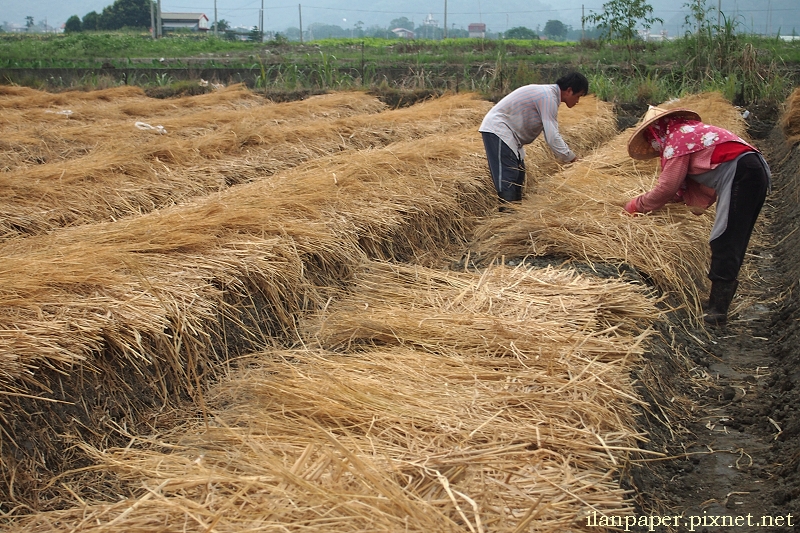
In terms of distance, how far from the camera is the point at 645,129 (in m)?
3.98

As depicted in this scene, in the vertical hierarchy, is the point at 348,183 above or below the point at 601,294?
above

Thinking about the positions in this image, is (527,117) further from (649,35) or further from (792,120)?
(649,35)

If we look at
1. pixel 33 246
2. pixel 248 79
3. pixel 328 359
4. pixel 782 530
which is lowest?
pixel 782 530

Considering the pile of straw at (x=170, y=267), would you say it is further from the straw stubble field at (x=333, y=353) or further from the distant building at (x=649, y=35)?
the distant building at (x=649, y=35)

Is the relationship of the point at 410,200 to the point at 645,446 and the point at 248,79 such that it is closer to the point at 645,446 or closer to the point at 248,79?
the point at 645,446

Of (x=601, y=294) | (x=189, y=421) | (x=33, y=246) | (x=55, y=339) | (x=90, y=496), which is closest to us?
(x=90, y=496)

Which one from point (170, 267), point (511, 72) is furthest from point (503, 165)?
point (511, 72)

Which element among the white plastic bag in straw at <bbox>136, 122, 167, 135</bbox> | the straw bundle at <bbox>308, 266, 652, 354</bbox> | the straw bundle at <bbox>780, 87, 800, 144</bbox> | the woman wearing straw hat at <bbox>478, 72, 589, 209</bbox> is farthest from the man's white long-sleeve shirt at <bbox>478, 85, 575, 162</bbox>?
the straw bundle at <bbox>780, 87, 800, 144</bbox>

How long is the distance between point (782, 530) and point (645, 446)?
473mm

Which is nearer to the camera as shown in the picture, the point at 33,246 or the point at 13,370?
the point at 13,370

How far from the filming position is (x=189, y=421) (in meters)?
2.72

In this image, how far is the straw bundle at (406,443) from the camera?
1852mm

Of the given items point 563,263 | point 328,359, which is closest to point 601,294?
point 563,263

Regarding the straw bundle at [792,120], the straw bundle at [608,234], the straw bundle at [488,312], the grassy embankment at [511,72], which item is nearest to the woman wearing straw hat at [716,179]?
the straw bundle at [608,234]
